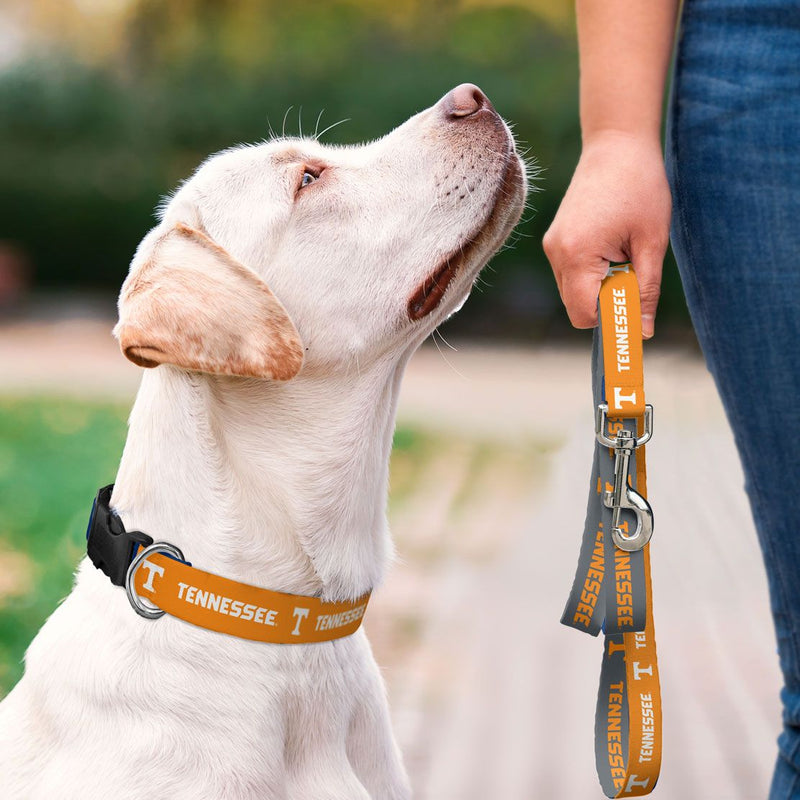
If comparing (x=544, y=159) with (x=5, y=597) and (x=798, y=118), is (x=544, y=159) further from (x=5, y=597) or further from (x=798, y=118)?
(x=798, y=118)

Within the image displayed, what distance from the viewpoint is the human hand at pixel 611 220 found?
220cm

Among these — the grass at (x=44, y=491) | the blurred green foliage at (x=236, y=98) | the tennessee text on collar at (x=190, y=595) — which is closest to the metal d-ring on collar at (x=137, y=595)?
the tennessee text on collar at (x=190, y=595)

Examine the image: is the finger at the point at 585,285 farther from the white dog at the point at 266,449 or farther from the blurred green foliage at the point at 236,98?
the blurred green foliage at the point at 236,98

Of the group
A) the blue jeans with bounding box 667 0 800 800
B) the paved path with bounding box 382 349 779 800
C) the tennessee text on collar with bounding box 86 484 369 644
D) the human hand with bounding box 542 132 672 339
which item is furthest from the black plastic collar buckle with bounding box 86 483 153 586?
the paved path with bounding box 382 349 779 800

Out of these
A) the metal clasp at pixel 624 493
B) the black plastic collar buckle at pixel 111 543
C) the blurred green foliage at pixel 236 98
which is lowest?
the black plastic collar buckle at pixel 111 543

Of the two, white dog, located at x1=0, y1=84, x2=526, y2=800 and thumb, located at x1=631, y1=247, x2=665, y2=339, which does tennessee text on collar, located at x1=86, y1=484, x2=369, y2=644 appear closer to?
white dog, located at x1=0, y1=84, x2=526, y2=800

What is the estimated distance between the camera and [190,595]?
2432 millimetres

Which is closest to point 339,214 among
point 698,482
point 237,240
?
point 237,240

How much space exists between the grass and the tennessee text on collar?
7.34 feet

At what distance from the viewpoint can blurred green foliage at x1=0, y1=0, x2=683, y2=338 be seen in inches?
586

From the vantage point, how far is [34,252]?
52.1ft

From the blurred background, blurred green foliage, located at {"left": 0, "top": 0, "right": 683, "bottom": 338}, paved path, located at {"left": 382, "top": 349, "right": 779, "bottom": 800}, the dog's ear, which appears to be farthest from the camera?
blurred green foliage, located at {"left": 0, "top": 0, "right": 683, "bottom": 338}

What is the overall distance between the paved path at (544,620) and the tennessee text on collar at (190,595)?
1.43 meters

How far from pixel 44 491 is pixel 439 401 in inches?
207
